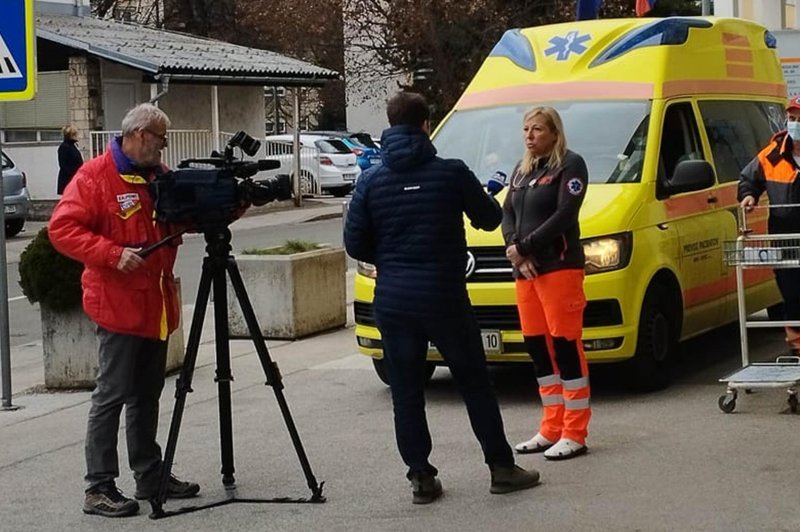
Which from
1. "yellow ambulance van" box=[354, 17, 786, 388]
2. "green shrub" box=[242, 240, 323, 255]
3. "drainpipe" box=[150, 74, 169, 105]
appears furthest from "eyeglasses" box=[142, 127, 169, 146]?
"drainpipe" box=[150, 74, 169, 105]

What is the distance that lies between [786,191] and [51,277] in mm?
5222

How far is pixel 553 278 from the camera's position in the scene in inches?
307

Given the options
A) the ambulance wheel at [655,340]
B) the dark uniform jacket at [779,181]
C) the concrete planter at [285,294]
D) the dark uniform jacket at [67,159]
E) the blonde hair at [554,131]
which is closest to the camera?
the blonde hair at [554,131]

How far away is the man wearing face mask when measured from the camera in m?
9.62

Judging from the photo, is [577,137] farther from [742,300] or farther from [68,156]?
[68,156]

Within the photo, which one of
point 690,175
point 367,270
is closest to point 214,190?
point 367,270

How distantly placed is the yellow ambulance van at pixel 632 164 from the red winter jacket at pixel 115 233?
107 inches

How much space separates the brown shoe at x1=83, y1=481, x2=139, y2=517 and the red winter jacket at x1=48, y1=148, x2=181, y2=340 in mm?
780

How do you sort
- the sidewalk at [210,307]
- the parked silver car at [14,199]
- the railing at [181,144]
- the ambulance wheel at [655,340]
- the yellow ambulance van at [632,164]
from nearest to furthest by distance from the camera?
the yellow ambulance van at [632,164] < the ambulance wheel at [655,340] < the sidewalk at [210,307] < the parked silver car at [14,199] < the railing at [181,144]

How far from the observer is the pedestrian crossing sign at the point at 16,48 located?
32.5 ft

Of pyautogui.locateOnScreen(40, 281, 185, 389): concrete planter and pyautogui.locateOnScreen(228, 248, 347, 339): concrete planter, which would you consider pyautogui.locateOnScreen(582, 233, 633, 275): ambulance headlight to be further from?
pyautogui.locateOnScreen(228, 248, 347, 339): concrete planter

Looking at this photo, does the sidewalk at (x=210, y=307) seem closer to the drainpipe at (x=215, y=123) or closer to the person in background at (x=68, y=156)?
the person in background at (x=68, y=156)

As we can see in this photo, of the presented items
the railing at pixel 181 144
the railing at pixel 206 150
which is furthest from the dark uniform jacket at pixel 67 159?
the railing at pixel 181 144

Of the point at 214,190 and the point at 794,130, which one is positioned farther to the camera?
the point at 794,130
